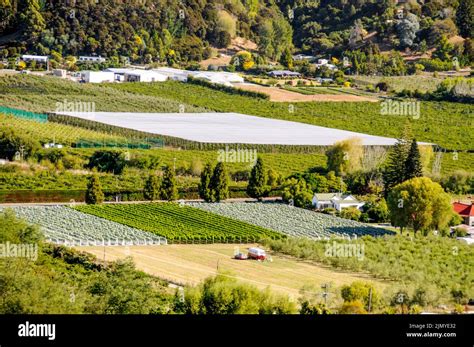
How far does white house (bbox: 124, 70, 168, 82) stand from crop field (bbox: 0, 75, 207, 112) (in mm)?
4238

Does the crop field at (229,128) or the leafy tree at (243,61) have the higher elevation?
the leafy tree at (243,61)

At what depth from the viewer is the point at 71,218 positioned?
Answer: 35.5 metres

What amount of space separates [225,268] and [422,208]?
8.77 meters

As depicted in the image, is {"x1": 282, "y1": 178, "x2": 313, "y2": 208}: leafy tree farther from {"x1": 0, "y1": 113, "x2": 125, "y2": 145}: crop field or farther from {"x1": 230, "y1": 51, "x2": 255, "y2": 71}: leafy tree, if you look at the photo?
{"x1": 230, "y1": 51, "x2": 255, "y2": 71}: leafy tree

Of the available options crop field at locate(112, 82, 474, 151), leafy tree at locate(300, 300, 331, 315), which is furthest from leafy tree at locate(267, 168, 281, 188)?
leafy tree at locate(300, 300, 331, 315)

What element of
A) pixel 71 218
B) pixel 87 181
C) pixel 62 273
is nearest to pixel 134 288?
pixel 62 273

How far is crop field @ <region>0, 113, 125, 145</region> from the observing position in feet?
167

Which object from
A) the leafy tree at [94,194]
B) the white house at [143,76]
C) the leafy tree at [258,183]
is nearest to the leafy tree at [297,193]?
the leafy tree at [258,183]

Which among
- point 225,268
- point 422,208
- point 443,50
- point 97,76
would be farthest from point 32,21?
point 225,268

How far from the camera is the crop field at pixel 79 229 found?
3183 cm

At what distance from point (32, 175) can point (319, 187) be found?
10855 millimetres

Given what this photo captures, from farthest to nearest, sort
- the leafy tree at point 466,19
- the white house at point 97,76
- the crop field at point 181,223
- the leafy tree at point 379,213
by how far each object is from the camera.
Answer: the leafy tree at point 466,19 → the white house at point 97,76 → the leafy tree at point 379,213 → the crop field at point 181,223

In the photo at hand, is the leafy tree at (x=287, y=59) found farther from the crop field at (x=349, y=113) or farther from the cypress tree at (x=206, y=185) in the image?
the cypress tree at (x=206, y=185)

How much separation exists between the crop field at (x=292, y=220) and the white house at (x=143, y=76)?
39.3 m
